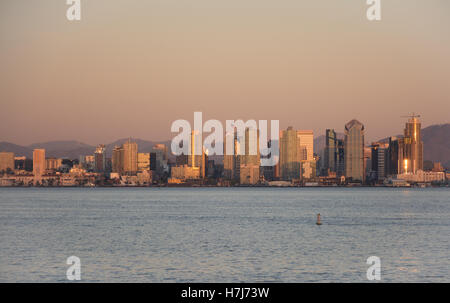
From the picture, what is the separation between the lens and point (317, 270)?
42125 mm

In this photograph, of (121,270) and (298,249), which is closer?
(121,270)

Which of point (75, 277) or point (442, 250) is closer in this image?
point (75, 277)

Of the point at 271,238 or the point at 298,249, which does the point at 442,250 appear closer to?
the point at 298,249

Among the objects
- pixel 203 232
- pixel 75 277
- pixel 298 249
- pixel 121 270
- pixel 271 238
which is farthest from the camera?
pixel 203 232
